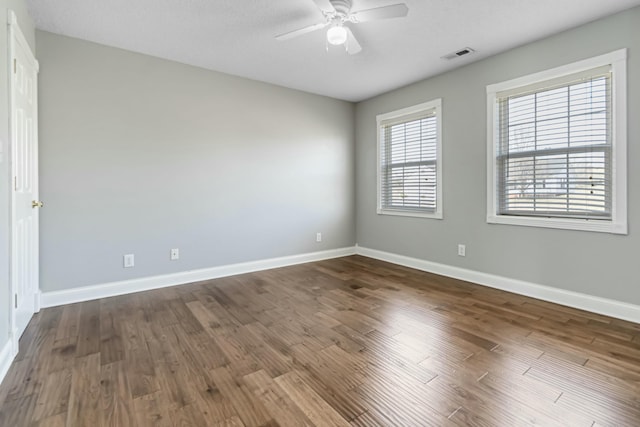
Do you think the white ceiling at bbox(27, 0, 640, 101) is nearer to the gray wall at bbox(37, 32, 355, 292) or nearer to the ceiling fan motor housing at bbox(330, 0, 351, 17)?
the ceiling fan motor housing at bbox(330, 0, 351, 17)

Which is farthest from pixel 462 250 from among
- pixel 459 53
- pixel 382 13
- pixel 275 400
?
pixel 275 400

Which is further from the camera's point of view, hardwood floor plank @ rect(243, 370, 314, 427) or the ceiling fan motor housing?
the ceiling fan motor housing

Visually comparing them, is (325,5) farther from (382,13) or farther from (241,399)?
(241,399)

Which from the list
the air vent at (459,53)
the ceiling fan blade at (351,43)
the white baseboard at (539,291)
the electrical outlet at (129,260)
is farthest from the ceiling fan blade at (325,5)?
the white baseboard at (539,291)

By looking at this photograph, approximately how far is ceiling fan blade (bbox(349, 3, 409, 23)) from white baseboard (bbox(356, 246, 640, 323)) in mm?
2774

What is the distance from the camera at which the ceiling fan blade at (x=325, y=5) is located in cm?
216

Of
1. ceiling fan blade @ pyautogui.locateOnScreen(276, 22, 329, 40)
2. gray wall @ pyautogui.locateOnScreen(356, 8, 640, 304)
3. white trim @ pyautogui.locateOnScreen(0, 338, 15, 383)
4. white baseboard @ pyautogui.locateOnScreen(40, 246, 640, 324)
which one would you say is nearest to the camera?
white trim @ pyautogui.locateOnScreen(0, 338, 15, 383)

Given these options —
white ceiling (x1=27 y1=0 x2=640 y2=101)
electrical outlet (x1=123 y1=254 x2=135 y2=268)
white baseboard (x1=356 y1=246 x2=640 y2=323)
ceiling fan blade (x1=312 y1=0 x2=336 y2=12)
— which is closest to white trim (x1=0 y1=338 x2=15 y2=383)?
electrical outlet (x1=123 y1=254 x2=135 y2=268)

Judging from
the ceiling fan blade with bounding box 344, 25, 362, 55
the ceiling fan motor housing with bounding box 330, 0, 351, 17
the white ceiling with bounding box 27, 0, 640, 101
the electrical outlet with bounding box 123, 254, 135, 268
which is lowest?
the electrical outlet with bounding box 123, 254, 135, 268

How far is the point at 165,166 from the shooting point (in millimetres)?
3434

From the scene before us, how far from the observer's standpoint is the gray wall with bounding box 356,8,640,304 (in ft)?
8.26

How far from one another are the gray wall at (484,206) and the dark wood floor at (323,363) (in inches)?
15.2

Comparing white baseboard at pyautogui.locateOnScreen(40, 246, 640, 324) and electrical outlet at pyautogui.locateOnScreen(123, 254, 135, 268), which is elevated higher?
electrical outlet at pyautogui.locateOnScreen(123, 254, 135, 268)

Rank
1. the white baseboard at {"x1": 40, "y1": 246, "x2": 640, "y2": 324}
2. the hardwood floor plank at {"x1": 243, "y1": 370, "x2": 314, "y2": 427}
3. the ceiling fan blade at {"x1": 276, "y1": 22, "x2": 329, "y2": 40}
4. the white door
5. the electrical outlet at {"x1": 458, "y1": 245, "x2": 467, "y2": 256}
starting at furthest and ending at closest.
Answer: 1. the electrical outlet at {"x1": 458, "y1": 245, "x2": 467, "y2": 256}
2. the white baseboard at {"x1": 40, "y1": 246, "x2": 640, "y2": 324}
3. the ceiling fan blade at {"x1": 276, "y1": 22, "x2": 329, "y2": 40}
4. the white door
5. the hardwood floor plank at {"x1": 243, "y1": 370, "x2": 314, "y2": 427}
